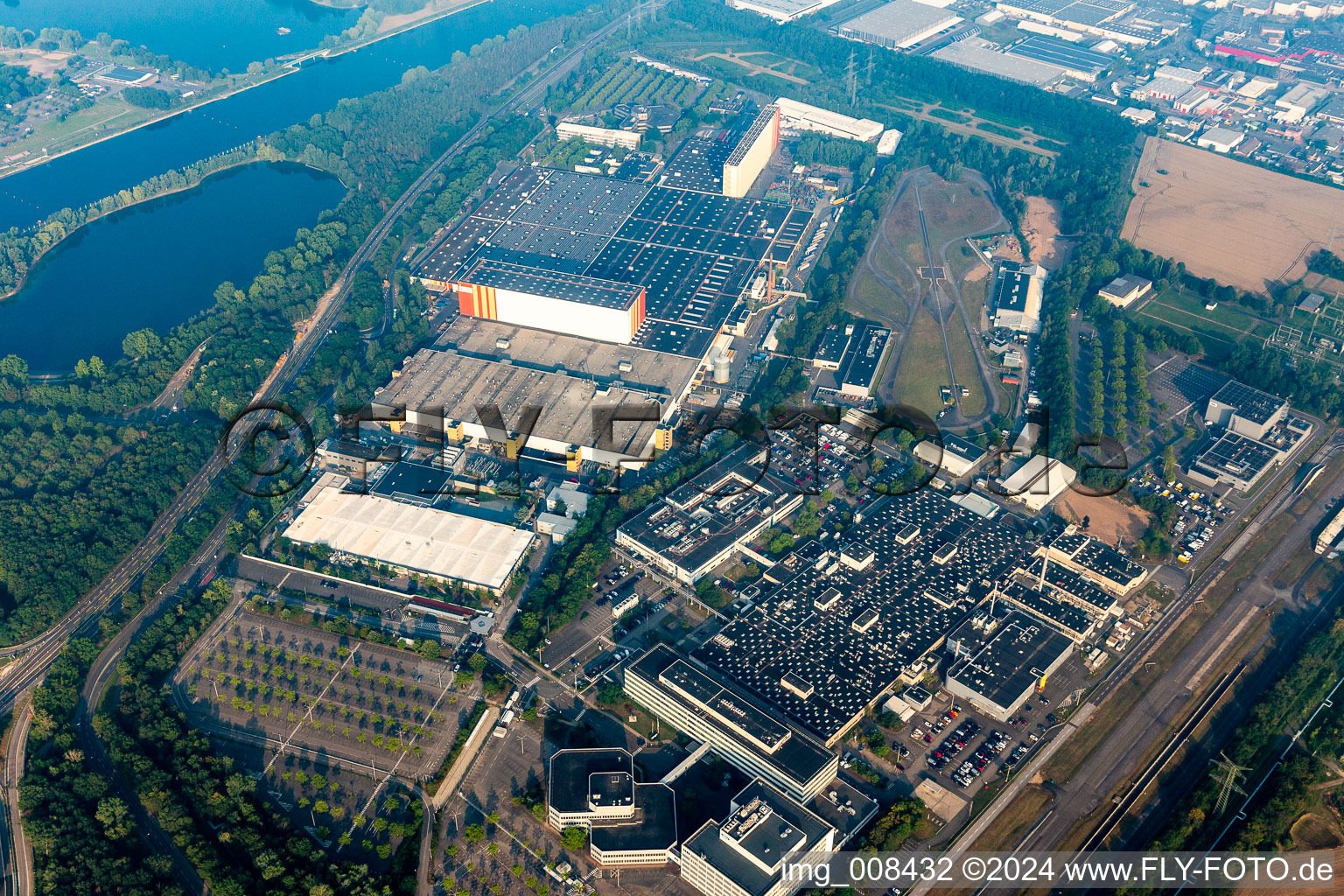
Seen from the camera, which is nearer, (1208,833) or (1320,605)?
(1208,833)

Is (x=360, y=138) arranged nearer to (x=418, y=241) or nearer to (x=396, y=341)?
(x=418, y=241)

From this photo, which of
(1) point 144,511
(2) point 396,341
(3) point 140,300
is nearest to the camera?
(1) point 144,511

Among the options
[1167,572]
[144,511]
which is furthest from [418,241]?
[1167,572]

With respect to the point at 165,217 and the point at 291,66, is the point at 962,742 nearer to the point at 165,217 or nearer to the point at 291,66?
the point at 165,217

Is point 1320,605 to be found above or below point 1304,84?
below

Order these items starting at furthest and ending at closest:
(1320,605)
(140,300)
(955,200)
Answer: (955,200)
(140,300)
(1320,605)

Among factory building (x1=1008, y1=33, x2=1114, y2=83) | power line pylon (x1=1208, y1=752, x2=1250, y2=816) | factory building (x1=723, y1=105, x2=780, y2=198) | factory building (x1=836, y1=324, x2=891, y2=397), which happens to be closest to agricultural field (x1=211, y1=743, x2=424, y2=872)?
power line pylon (x1=1208, y1=752, x2=1250, y2=816)

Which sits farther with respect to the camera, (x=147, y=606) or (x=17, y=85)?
(x=17, y=85)

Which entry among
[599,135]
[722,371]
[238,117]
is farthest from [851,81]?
[238,117]
